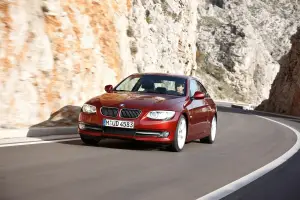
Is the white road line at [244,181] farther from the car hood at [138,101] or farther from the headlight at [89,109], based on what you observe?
the headlight at [89,109]

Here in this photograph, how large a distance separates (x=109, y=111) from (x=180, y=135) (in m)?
1.51

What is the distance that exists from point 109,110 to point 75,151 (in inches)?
39.8

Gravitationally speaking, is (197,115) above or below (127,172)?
above

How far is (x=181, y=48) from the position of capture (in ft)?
160

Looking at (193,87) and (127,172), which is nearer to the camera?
(127,172)

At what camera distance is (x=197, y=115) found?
1102cm

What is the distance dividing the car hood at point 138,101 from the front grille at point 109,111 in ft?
0.24

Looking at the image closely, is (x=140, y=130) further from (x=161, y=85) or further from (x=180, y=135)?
(x=161, y=85)

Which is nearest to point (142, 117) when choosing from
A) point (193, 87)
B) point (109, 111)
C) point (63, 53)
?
point (109, 111)

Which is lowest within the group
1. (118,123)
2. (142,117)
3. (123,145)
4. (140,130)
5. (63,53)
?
(123,145)

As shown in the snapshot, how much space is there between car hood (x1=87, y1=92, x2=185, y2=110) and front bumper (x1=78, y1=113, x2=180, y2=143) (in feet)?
0.83

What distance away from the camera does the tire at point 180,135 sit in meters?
9.84

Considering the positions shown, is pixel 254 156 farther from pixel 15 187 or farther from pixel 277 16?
pixel 277 16

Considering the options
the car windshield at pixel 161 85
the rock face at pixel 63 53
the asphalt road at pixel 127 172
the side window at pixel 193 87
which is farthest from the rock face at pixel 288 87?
the asphalt road at pixel 127 172
